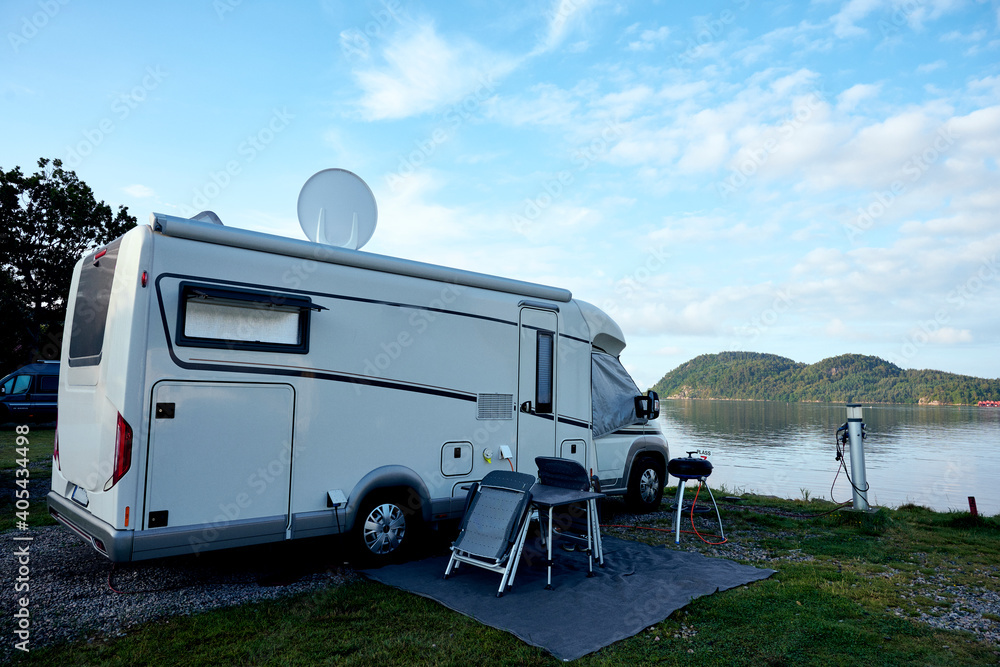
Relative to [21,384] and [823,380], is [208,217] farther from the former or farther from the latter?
[823,380]

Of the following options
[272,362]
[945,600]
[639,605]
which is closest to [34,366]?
[272,362]

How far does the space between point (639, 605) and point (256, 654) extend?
2.69 meters

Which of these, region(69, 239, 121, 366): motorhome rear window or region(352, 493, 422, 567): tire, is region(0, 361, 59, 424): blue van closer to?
region(69, 239, 121, 366): motorhome rear window

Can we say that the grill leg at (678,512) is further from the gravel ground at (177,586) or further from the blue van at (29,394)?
the blue van at (29,394)

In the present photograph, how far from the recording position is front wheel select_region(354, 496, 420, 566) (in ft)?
17.4

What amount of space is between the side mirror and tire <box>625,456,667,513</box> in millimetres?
633

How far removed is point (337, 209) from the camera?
6414mm

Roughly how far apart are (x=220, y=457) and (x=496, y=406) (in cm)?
266

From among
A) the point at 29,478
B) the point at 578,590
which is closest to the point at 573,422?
the point at 578,590

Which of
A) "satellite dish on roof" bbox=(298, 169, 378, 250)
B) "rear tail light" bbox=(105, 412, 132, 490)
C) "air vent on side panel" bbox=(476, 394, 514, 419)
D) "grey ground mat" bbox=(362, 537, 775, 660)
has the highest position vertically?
"satellite dish on roof" bbox=(298, 169, 378, 250)

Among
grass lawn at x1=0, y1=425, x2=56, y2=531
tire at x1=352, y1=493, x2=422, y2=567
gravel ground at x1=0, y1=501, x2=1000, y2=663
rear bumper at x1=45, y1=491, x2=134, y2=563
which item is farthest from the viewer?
grass lawn at x1=0, y1=425, x2=56, y2=531

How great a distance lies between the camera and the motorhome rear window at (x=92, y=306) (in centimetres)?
460

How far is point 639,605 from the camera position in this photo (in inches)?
184

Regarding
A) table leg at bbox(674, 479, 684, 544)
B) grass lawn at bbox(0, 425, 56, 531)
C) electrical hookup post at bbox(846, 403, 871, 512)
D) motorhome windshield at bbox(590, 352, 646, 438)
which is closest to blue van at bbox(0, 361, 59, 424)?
grass lawn at bbox(0, 425, 56, 531)
